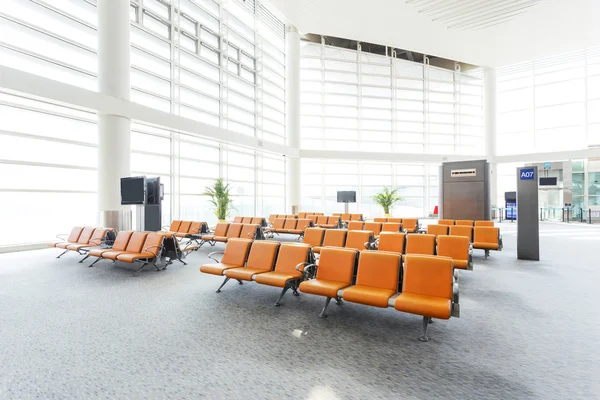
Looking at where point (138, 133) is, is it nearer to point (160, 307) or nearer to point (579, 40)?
point (160, 307)

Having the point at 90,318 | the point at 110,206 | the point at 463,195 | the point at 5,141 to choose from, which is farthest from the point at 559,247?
the point at 5,141

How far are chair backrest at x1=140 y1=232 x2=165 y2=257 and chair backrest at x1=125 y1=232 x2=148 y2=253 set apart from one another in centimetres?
10

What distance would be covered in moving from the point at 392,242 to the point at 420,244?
0.54 meters

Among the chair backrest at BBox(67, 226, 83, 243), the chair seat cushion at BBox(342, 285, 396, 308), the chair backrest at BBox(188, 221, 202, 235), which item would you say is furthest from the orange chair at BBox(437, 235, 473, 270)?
the chair backrest at BBox(67, 226, 83, 243)

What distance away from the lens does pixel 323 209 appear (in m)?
19.8

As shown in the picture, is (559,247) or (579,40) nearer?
(559,247)

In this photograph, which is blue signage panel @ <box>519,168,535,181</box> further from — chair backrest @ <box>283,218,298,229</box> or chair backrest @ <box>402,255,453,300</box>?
chair backrest @ <box>283,218,298,229</box>

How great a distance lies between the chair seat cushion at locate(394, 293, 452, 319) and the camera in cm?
310

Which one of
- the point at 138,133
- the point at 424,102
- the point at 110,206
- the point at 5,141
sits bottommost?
the point at 110,206

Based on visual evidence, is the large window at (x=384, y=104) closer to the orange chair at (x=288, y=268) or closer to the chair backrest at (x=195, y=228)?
the chair backrest at (x=195, y=228)

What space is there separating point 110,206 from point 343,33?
1452cm

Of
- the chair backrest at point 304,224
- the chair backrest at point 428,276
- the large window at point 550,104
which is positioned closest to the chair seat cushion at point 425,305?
the chair backrest at point 428,276

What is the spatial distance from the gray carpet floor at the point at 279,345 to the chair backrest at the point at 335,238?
1880 millimetres

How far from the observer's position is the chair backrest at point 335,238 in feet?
21.6
